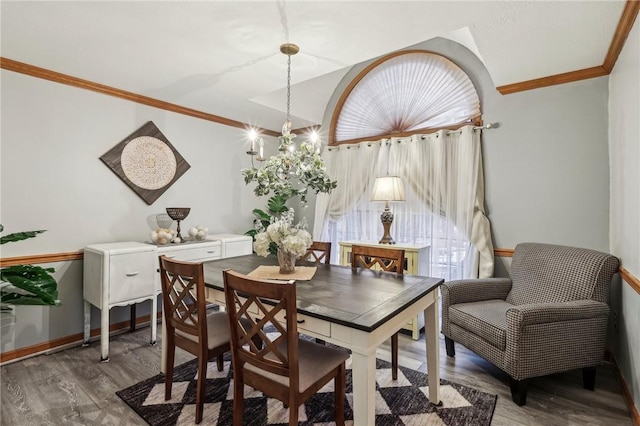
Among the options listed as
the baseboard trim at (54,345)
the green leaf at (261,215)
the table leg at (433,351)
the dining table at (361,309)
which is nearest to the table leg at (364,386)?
the dining table at (361,309)

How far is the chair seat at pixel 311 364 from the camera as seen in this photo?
1.48m

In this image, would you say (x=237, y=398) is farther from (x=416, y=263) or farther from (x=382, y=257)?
(x=416, y=263)

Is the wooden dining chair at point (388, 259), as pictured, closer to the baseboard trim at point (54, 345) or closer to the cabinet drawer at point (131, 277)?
the cabinet drawer at point (131, 277)

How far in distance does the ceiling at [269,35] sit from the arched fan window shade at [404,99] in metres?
0.48

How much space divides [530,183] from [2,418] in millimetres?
4300

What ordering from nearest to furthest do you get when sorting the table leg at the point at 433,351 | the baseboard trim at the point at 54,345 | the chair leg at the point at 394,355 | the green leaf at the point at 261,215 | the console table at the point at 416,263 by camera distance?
the table leg at the point at 433,351
the chair leg at the point at 394,355
the baseboard trim at the point at 54,345
the console table at the point at 416,263
the green leaf at the point at 261,215

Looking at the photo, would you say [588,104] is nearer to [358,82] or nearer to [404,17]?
[404,17]

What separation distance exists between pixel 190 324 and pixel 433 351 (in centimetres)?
152

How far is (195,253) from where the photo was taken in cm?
327

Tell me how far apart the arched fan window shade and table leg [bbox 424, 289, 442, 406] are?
7.28 ft

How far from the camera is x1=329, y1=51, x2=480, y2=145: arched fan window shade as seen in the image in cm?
341

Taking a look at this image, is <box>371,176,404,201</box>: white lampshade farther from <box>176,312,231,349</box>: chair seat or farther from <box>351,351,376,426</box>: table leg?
<box>351,351,376,426</box>: table leg

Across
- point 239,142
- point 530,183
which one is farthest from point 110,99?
point 530,183

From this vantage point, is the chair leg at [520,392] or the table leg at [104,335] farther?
the table leg at [104,335]
